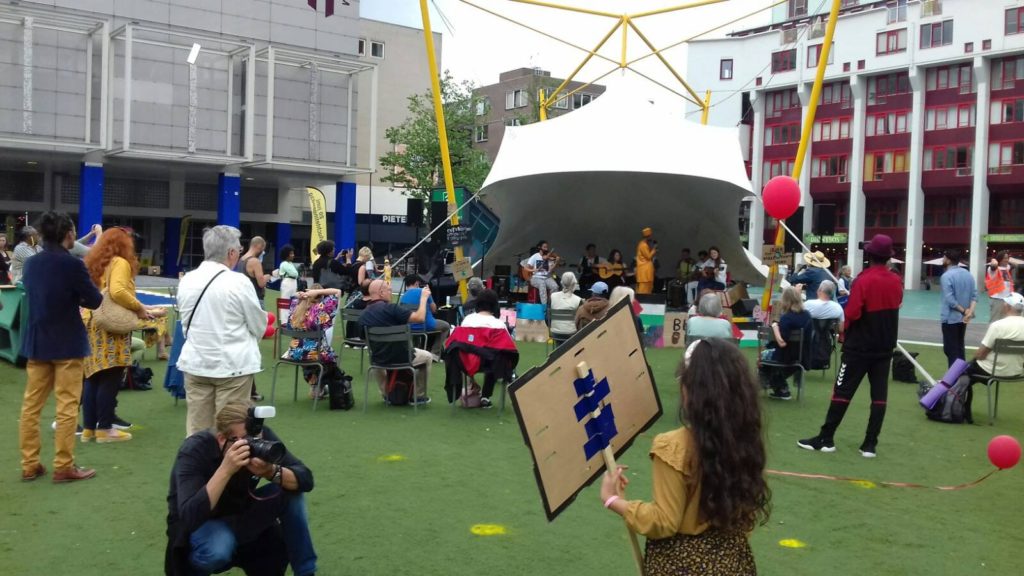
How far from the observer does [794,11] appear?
179ft

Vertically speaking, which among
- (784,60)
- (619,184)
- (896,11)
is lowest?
(619,184)

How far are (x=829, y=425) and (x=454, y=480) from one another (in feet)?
9.57

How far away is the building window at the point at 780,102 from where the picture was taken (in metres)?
55.5

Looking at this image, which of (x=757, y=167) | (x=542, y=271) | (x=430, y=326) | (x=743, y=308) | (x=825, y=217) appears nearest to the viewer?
(x=430, y=326)

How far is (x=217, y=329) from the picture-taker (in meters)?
4.99

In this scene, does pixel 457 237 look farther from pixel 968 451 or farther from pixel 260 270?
pixel 968 451

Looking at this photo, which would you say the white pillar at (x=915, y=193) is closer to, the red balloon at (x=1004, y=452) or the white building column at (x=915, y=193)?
the white building column at (x=915, y=193)

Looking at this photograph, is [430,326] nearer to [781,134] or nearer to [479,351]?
[479,351]

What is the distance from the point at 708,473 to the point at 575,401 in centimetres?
40

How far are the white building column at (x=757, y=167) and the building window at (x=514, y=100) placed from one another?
1458 centimetres

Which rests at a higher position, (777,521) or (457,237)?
(457,237)

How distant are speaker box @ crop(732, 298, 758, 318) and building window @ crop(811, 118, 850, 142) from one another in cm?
4087

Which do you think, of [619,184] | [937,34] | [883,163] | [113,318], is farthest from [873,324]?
[883,163]

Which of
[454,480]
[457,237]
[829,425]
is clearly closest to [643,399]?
[454,480]
